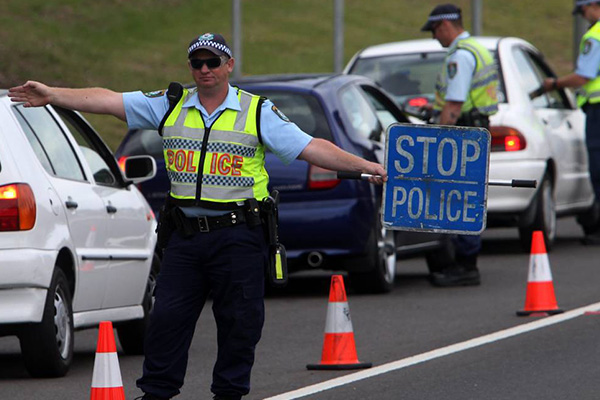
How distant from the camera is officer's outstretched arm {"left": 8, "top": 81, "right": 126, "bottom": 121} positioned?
6.54 metres

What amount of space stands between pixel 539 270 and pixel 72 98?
4.95m

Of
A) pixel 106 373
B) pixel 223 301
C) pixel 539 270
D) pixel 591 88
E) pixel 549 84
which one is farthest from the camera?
pixel 591 88

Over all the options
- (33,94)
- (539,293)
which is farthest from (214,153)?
(539,293)

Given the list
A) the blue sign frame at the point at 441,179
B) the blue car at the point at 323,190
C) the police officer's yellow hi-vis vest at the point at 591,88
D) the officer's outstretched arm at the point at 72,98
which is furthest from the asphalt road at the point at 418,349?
the police officer's yellow hi-vis vest at the point at 591,88

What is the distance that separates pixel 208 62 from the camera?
6.45 meters

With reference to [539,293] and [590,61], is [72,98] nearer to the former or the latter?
[539,293]

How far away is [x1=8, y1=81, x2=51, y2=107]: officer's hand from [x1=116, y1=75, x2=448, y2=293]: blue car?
16.4 feet

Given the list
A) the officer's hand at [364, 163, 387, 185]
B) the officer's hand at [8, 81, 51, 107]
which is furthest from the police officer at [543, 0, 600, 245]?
the officer's hand at [8, 81, 51, 107]

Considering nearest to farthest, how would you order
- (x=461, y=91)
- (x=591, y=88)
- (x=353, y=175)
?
(x=353, y=175) < (x=461, y=91) < (x=591, y=88)

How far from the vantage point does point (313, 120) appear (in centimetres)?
1162

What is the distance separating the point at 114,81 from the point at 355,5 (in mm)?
21594

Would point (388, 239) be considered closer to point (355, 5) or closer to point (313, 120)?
point (313, 120)

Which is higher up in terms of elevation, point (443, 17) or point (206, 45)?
point (206, 45)

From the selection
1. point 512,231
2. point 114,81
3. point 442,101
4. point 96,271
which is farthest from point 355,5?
point 96,271
